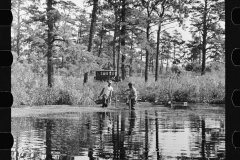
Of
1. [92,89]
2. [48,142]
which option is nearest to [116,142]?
[48,142]

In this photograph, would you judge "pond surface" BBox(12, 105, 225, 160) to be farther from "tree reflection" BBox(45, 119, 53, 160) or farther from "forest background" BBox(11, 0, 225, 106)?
"forest background" BBox(11, 0, 225, 106)

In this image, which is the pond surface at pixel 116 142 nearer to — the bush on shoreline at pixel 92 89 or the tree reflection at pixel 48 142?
the tree reflection at pixel 48 142

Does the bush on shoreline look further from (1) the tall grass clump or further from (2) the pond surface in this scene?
(2) the pond surface

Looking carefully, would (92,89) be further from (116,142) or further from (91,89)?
(116,142)

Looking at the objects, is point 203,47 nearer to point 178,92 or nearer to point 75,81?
point 178,92

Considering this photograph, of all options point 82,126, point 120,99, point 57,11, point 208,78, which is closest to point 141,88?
point 120,99

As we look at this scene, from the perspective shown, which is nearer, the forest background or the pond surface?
the pond surface

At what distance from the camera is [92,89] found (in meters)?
29.8

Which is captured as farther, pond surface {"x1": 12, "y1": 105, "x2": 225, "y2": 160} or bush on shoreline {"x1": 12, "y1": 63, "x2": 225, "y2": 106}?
bush on shoreline {"x1": 12, "y1": 63, "x2": 225, "y2": 106}

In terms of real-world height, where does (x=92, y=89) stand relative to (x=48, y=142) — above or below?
above

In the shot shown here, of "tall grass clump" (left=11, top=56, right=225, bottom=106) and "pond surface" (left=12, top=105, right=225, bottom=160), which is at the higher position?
"tall grass clump" (left=11, top=56, right=225, bottom=106)

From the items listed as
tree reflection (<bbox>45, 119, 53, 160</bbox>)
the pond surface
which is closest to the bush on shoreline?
the pond surface

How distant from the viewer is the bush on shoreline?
2659 centimetres

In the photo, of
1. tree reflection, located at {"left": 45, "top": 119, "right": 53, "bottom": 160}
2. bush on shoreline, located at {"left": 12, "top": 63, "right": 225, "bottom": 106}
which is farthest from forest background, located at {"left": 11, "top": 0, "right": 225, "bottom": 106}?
tree reflection, located at {"left": 45, "top": 119, "right": 53, "bottom": 160}
